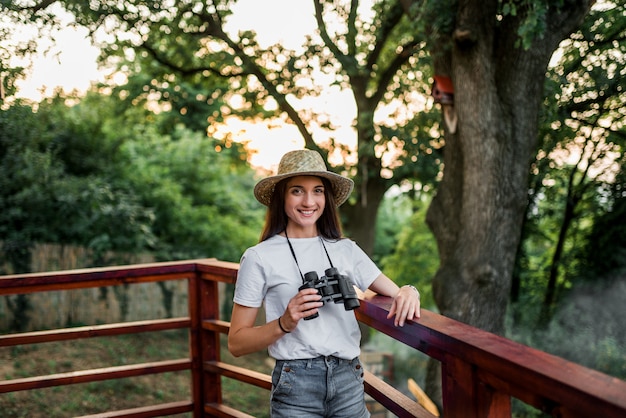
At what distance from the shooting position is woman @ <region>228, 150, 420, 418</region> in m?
2.00

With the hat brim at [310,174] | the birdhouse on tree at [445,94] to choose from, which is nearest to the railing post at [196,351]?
the hat brim at [310,174]

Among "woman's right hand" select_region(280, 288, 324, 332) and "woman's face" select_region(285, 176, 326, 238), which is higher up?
"woman's face" select_region(285, 176, 326, 238)

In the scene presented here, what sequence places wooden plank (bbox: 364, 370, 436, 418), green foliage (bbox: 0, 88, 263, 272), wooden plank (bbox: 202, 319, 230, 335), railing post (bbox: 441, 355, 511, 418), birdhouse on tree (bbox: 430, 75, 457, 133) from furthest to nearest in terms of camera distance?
green foliage (bbox: 0, 88, 263, 272), birdhouse on tree (bbox: 430, 75, 457, 133), wooden plank (bbox: 202, 319, 230, 335), wooden plank (bbox: 364, 370, 436, 418), railing post (bbox: 441, 355, 511, 418)

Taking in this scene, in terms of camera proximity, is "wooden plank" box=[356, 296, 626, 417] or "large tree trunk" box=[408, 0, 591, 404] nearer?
"wooden plank" box=[356, 296, 626, 417]

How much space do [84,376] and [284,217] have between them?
1.52m

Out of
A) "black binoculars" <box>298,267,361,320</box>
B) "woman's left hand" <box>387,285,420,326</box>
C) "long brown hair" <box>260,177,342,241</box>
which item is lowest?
"woman's left hand" <box>387,285,420,326</box>

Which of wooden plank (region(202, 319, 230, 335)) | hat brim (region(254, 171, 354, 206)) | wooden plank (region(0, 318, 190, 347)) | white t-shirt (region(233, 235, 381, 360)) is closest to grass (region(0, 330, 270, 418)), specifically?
wooden plank (region(0, 318, 190, 347))

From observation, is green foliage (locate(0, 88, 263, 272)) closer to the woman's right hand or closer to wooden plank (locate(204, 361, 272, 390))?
wooden plank (locate(204, 361, 272, 390))

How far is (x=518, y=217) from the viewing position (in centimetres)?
615

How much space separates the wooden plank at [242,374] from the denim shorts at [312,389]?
719 mm

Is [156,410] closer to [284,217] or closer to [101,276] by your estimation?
[101,276]

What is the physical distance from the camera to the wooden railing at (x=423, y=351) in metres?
1.25

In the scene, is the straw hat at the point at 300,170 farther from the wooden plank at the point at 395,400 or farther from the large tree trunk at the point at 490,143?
the large tree trunk at the point at 490,143

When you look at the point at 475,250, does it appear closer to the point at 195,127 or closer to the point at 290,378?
the point at 290,378
